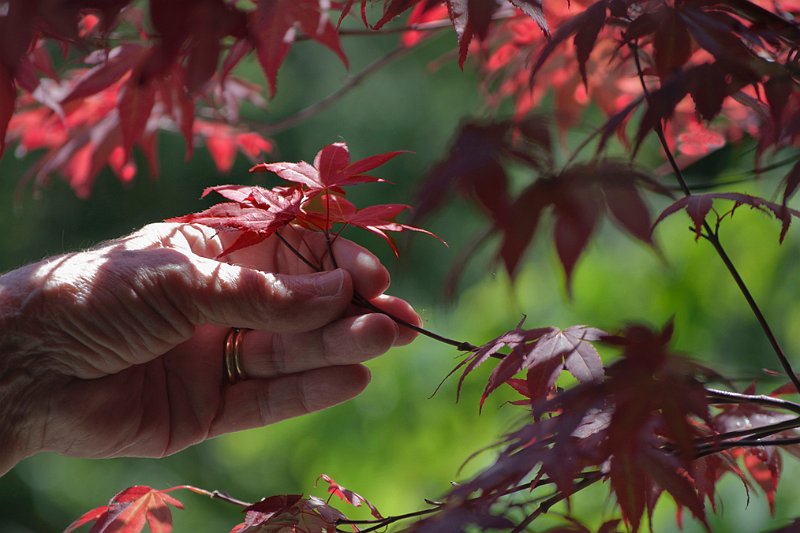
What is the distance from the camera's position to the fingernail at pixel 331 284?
0.70 meters

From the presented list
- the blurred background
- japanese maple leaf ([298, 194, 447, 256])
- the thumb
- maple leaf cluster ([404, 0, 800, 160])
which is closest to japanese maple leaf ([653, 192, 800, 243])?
maple leaf cluster ([404, 0, 800, 160])

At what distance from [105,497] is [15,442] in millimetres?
1641

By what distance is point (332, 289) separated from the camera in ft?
2.29

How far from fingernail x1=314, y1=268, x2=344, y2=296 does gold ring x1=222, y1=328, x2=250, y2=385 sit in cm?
20

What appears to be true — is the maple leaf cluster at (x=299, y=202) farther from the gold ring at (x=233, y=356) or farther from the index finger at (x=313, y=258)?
the gold ring at (x=233, y=356)

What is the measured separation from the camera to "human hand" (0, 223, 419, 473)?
700mm

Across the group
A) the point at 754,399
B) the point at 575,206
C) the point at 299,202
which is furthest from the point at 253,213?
the point at 754,399

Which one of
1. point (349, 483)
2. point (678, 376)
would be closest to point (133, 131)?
point (678, 376)

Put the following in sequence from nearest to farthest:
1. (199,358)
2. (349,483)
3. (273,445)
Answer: (199,358) < (349,483) < (273,445)

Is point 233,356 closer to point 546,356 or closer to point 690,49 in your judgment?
point 546,356

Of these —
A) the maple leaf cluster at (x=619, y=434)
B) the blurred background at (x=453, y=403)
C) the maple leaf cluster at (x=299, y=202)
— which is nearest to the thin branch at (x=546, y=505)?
the maple leaf cluster at (x=619, y=434)

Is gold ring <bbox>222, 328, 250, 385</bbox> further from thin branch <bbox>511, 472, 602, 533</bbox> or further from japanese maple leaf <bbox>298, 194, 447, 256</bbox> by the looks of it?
thin branch <bbox>511, 472, 602, 533</bbox>

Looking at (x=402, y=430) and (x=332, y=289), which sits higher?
(x=332, y=289)

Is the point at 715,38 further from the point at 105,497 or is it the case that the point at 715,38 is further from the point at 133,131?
the point at 105,497
